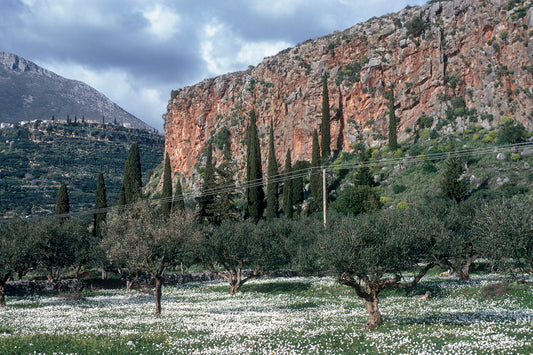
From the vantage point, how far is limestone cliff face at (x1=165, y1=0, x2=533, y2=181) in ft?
265

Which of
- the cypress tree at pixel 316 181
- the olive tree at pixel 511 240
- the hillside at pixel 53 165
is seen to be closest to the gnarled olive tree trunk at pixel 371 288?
the olive tree at pixel 511 240

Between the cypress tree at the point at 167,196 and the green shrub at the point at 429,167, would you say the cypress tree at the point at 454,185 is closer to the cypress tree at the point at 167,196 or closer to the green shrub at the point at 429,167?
the green shrub at the point at 429,167

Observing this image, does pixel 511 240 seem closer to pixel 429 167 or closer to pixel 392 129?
pixel 429 167

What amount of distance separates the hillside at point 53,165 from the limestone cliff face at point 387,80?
1595 inches

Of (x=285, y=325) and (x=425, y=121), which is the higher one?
(x=425, y=121)

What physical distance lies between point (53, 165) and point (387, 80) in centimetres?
11991

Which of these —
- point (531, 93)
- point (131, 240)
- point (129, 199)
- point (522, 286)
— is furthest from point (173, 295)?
point (531, 93)

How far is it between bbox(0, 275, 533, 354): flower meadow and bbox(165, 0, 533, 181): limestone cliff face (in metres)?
59.2

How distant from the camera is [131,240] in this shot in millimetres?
28344

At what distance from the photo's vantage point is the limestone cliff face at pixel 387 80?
8062 cm

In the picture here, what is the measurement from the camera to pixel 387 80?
317ft

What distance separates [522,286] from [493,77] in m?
64.7

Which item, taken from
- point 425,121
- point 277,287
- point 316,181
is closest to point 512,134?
point 425,121

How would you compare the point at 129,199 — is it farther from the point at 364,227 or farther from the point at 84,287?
the point at 364,227
